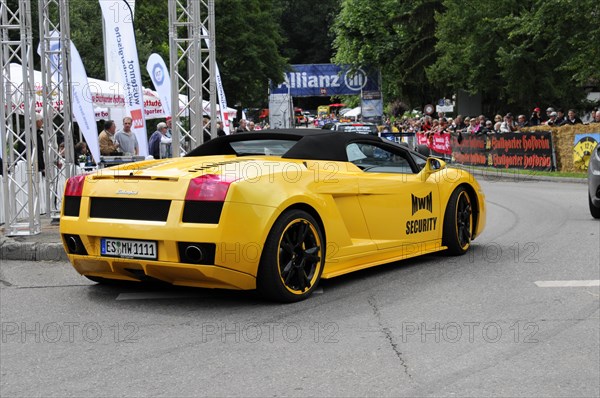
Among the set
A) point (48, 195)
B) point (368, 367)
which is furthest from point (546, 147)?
point (368, 367)

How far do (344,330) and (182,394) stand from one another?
1671 mm

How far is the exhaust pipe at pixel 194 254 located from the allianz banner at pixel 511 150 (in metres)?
20.7

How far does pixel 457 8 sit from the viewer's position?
40.1m

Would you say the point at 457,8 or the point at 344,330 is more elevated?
the point at 457,8

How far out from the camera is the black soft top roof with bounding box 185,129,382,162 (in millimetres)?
7645

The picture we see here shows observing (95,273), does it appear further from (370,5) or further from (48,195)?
(370,5)

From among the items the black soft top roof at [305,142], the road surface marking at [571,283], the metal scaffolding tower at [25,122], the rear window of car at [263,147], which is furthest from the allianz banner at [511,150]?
the rear window of car at [263,147]

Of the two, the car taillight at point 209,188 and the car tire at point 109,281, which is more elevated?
the car taillight at point 209,188

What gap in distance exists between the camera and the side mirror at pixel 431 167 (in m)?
8.67

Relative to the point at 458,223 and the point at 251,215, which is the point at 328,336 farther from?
the point at 458,223

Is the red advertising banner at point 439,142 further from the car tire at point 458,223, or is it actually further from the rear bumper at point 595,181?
the car tire at point 458,223

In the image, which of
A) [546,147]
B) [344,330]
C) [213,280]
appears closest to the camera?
[344,330]

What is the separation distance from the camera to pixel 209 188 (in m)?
6.46

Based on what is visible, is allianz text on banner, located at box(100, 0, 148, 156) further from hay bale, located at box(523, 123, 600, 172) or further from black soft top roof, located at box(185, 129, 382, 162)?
hay bale, located at box(523, 123, 600, 172)
